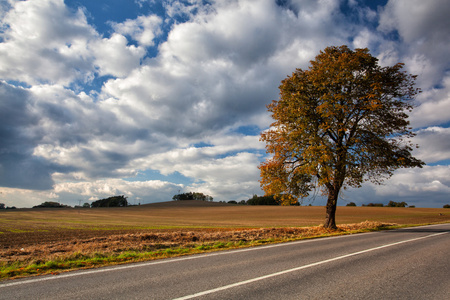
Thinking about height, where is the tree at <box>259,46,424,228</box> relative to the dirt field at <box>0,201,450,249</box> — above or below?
above

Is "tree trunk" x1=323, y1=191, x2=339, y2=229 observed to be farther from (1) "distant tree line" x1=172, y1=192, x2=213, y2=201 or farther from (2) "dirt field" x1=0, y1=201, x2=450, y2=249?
(1) "distant tree line" x1=172, y1=192, x2=213, y2=201

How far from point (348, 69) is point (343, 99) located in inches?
87.8

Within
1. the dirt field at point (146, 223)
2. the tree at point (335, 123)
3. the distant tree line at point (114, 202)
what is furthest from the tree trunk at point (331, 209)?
the distant tree line at point (114, 202)

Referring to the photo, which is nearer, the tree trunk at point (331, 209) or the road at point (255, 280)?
the road at point (255, 280)

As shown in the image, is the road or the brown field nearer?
the road

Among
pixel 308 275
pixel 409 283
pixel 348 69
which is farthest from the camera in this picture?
pixel 348 69

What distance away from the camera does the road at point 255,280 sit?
5434mm

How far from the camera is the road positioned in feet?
17.8

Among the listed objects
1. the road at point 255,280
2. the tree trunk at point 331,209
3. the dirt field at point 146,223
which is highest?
the tree trunk at point 331,209

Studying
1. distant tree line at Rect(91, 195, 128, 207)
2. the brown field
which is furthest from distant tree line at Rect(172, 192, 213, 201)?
the brown field

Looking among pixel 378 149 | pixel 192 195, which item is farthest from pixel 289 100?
pixel 192 195

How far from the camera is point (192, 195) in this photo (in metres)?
183

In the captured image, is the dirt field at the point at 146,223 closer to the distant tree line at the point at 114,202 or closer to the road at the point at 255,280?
the road at the point at 255,280

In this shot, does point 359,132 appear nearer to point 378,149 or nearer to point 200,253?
point 378,149
